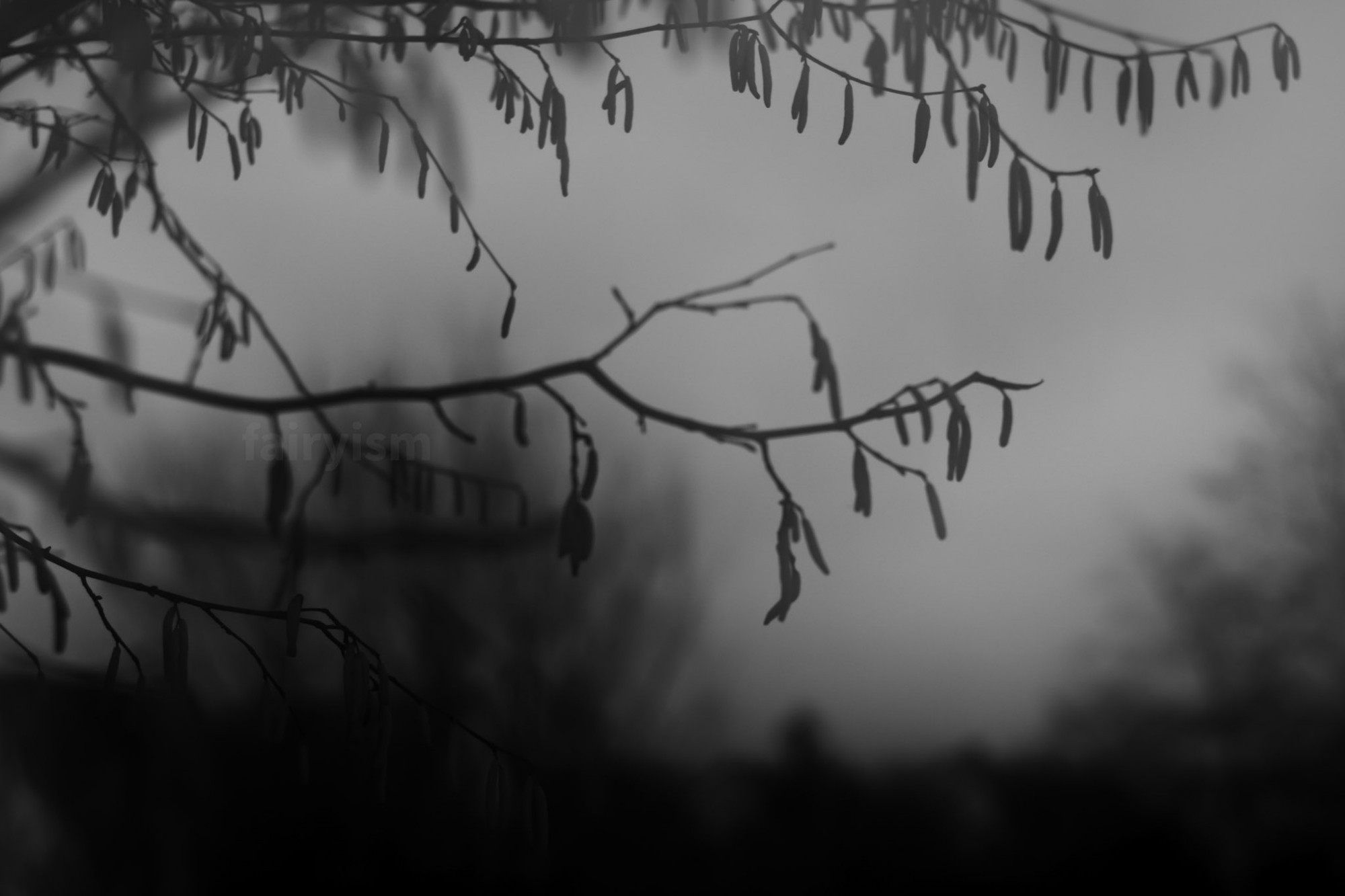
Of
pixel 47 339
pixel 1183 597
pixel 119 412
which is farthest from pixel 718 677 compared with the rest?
pixel 119 412

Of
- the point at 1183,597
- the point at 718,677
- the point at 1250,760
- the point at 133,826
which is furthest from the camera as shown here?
the point at 718,677

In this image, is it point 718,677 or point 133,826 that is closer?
point 133,826

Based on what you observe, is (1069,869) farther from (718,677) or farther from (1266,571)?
(718,677)

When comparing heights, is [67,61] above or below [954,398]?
above

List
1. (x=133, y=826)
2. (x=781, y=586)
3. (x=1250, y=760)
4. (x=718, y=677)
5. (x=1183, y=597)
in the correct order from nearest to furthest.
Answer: (x=781, y=586) → (x=133, y=826) → (x=1250, y=760) → (x=1183, y=597) → (x=718, y=677)

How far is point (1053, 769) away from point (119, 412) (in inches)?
157

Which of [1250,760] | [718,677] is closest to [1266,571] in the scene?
[1250,760]

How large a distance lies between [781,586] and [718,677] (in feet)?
16.7

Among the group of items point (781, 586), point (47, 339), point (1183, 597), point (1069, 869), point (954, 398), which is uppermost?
point (47, 339)

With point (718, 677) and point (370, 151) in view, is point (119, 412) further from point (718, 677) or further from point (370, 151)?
point (718, 677)

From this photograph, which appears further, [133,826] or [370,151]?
[133,826]

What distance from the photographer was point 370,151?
2.95ft

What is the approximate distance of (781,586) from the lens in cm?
62

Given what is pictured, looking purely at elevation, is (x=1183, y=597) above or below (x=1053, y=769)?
above
